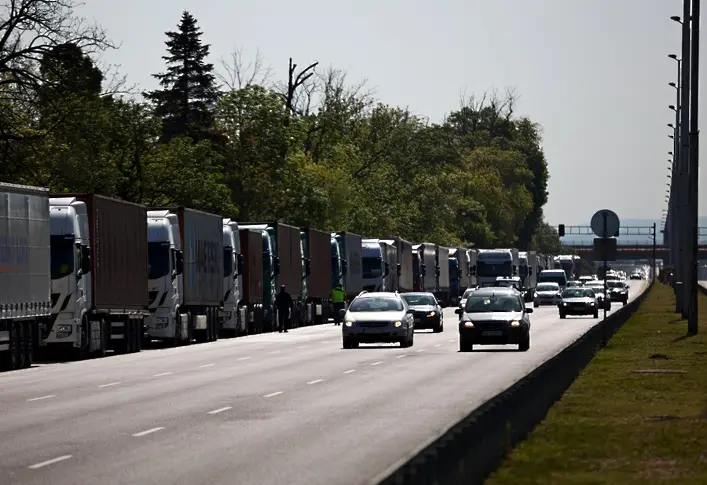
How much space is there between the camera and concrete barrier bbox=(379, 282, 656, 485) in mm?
10734

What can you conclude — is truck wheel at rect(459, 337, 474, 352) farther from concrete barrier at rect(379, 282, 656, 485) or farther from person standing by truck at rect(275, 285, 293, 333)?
person standing by truck at rect(275, 285, 293, 333)

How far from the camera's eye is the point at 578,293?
3327 inches

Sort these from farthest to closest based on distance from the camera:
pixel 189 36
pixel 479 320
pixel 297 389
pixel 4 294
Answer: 1. pixel 189 36
2. pixel 479 320
3. pixel 4 294
4. pixel 297 389

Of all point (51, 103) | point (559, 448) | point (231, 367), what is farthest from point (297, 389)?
point (51, 103)

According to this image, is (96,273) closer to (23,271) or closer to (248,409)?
(23,271)

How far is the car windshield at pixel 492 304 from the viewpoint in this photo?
A: 4691 cm

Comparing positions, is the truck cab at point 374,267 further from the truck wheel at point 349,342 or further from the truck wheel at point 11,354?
the truck wheel at point 11,354

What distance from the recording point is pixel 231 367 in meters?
38.5

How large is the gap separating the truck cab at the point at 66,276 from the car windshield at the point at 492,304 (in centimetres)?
985

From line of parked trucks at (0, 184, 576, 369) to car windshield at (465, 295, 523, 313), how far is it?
27.4 ft

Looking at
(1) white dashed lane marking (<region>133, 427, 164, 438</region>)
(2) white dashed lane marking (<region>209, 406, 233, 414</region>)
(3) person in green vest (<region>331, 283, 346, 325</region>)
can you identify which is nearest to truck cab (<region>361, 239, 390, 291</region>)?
(3) person in green vest (<region>331, 283, 346, 325</region>)

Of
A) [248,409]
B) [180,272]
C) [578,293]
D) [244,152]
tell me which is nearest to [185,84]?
[244,152]

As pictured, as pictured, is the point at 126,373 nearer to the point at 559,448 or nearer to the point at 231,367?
the point at 231,367

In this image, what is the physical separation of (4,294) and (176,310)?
15.9 m
